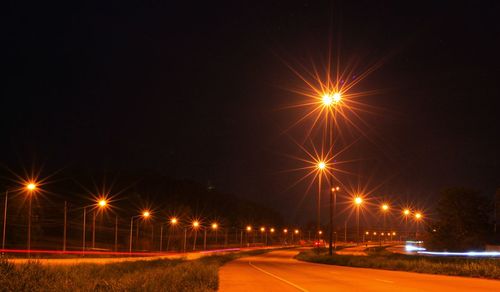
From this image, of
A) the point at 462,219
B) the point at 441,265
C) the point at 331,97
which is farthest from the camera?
the point at 462,219

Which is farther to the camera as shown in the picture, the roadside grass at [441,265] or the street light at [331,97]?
the street light at [331,97]

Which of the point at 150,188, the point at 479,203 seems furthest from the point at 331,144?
the point at 150,188

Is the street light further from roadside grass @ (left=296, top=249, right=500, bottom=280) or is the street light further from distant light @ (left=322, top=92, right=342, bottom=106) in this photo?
roadside grass @ (left=296, top=249, right=500, bottom=280)

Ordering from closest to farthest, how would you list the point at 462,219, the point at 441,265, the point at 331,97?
the point at 441,265, the point at 331,97, the point at 462,219

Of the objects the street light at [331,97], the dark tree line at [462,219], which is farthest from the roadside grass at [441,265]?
the dark tree line at [462,219]

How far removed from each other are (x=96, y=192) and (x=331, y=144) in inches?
3308

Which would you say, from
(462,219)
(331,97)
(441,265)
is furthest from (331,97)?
(462,219)

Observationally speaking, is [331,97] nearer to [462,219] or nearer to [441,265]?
[441,265]

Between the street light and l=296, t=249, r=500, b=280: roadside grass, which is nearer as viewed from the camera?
l=296, t=249, r=500, b=280: roadside grass

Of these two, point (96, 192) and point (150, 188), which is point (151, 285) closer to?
point (96, 192)

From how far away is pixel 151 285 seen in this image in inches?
629

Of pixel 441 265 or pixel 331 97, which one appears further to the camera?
pixel 331 97

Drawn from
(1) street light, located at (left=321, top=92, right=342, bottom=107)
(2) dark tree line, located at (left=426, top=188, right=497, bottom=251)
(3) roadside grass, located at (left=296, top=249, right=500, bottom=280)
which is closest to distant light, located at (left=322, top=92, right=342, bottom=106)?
(1) street light, located at (left=321, top=92, right=342, bottom=107)

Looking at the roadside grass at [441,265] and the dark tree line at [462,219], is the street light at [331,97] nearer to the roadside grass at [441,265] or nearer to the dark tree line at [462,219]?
the roadside grass at [441,265]
